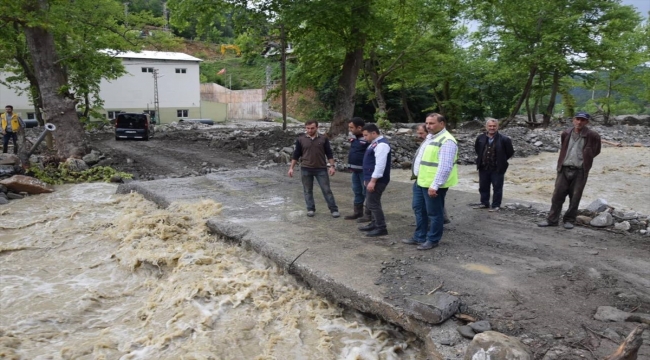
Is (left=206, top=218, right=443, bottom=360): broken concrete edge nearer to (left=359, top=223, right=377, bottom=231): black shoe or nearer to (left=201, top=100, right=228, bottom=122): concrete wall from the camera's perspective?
(left=359, top=223, right=377, bottom=231): black shoe

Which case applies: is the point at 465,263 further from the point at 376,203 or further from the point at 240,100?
the point at 240,100

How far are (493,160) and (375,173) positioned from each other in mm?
2983

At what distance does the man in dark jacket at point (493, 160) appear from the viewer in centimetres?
783

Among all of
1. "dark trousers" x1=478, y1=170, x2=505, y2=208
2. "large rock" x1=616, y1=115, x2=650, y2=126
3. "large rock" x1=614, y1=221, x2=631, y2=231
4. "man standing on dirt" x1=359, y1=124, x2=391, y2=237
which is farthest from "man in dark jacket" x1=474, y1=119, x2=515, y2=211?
"large rock" x1=616, y1=115, x2=650, y2=126

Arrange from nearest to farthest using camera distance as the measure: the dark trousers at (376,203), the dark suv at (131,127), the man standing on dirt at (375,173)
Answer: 1. the man standing on dirt at (375,173)
2. the dark trousers at (376,203)
3. the dark suv at (131,127)

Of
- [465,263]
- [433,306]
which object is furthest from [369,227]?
[433,306]

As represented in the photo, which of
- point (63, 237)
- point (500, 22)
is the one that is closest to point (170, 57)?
point (500, 22)

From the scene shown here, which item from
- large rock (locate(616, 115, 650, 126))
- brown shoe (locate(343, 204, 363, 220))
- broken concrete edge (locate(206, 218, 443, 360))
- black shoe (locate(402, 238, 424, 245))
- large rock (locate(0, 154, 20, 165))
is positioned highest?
large rock (locate(616, 115, 650, 126))

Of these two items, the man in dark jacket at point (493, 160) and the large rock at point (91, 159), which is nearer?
the man in dark jacket at point (493, 160)

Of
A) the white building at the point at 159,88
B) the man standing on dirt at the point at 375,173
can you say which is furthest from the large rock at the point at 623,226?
the white building at the point at 159,88

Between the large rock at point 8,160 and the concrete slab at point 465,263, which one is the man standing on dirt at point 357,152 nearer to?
the concrete slab at point 465,263

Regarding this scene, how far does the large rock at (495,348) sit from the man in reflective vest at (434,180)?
6.72ft

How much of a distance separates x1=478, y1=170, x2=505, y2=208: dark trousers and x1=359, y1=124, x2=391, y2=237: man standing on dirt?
2.62 metres

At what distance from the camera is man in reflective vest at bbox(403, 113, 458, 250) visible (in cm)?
531
